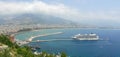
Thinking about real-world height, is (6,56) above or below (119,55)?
above

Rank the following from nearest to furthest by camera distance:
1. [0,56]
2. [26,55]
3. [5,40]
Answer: [0,56] → [26,55] → [5,40]

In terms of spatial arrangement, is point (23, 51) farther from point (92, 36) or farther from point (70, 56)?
point (92, 36)

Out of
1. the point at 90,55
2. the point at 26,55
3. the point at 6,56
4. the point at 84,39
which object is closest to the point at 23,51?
the point at 26,55

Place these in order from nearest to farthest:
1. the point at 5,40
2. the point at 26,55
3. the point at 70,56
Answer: the point at 26,55 → the point at 5,40 → the point at 70,56

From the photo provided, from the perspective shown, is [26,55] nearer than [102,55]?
Yes

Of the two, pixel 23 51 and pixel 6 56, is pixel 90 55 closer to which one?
pixel 23 51

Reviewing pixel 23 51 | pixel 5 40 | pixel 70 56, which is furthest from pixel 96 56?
pixel 23 51

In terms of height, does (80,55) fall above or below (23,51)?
below

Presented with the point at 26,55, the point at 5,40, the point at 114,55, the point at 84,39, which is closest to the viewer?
the point at 26,55

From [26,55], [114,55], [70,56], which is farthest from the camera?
[114,55]

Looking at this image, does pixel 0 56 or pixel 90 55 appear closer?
pixel 0 56
